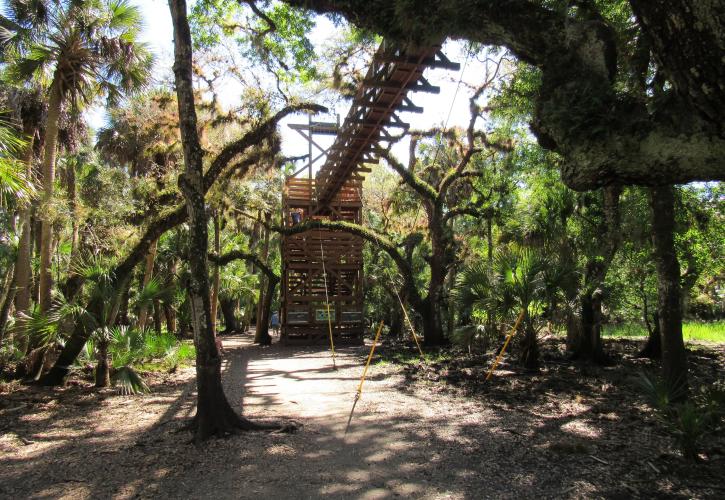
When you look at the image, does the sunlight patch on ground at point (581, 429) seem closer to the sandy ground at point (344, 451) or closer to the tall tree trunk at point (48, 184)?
the sandy ground at point (344, 451)

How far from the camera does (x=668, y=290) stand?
8.05 m

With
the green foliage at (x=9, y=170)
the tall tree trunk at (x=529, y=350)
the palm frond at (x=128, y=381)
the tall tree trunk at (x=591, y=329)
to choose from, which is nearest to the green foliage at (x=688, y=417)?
the tall tree trunk at (x=529, y=350)

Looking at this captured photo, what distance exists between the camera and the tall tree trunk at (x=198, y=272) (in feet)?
20.1

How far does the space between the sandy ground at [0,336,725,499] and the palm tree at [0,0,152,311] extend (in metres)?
3.94

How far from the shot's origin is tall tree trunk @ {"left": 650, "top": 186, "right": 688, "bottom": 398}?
26.0ft

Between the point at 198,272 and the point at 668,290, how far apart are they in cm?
729

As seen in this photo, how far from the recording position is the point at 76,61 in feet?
33.8

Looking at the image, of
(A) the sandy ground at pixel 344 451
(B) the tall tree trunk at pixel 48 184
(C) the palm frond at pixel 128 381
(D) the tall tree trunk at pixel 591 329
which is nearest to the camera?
(A) the sandy ground at pixel 344 451

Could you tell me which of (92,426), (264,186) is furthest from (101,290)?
(264,186)

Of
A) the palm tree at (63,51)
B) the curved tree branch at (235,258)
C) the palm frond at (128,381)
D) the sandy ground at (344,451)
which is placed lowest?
the sandy ground at (344,451)

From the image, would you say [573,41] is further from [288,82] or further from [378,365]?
[378,365]

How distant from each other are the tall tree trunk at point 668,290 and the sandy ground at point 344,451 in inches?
51.1

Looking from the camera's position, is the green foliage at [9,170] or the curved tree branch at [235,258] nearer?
the green foliage at [9,170]

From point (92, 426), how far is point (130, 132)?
11486 millimetres
